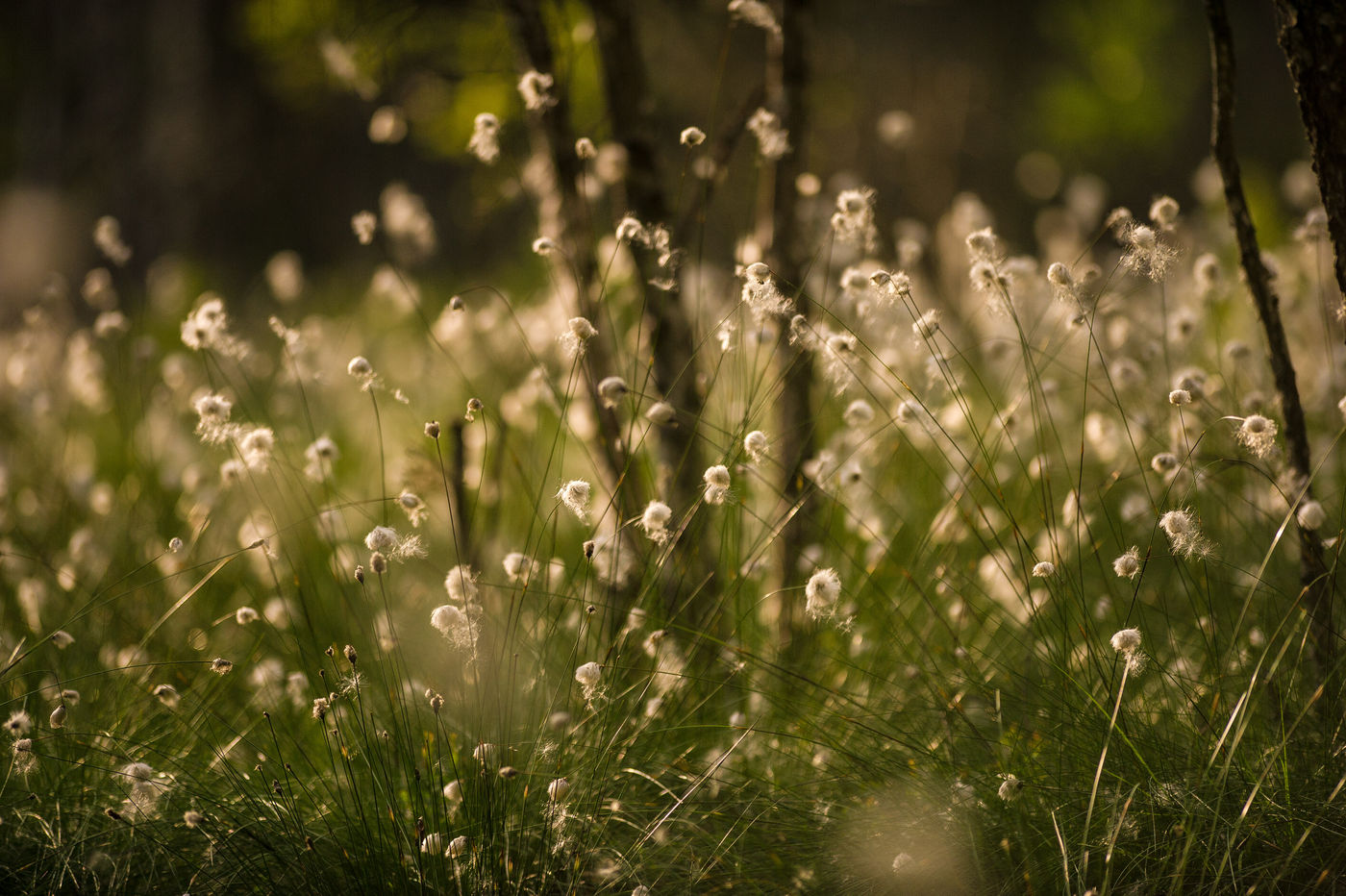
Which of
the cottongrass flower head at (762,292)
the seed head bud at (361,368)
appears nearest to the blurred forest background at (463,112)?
the seed head bud at (361,368)

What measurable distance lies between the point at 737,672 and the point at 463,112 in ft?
9.52

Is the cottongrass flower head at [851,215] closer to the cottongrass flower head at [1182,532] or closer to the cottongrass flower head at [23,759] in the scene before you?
the cottongrass flower head at [1182,532]

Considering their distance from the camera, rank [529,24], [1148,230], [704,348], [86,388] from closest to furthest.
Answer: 1. [1148,230]
2. [529,24]
3. [704,348]
4. [86,388]

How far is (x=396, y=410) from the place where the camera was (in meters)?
5.49

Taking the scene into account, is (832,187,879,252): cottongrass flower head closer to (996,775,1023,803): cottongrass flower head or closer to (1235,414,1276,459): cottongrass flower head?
(1235,414,1276,459): cottongrass flower head

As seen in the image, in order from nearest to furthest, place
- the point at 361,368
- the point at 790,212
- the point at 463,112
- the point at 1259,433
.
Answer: the point at 1259,433, the point at 361,368, the point at 790,212, the point at 463,112

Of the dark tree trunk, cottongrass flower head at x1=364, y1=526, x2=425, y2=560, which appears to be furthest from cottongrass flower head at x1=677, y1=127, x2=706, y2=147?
the dark tree trunk

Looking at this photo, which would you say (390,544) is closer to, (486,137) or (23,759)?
(23,759)

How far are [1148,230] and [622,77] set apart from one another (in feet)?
4.77

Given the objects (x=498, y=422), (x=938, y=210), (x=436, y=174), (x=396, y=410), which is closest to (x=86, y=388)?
(x=396, y=410)

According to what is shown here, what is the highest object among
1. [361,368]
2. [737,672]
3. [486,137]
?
[486,137]

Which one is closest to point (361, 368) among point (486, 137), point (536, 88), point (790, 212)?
point (486, 137)

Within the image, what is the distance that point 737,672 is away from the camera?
184 cm

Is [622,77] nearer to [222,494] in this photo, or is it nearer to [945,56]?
[222,494]
